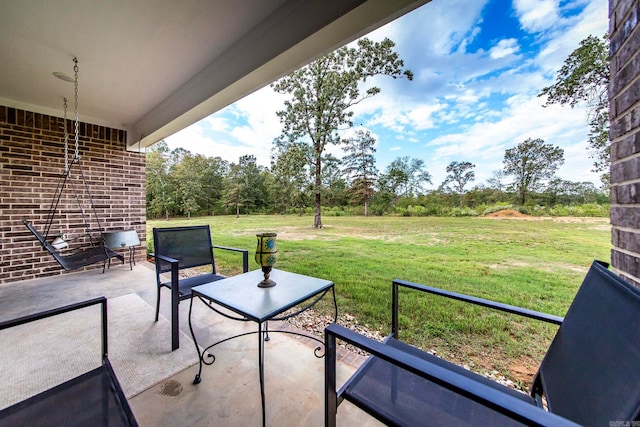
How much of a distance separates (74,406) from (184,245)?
1514 mm

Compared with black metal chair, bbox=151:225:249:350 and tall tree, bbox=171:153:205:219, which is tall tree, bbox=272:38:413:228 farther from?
black metal chair, bbox=151:225:249:350

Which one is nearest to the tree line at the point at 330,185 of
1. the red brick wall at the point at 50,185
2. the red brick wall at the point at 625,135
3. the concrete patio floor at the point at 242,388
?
the red brick wall at the point at 50,185

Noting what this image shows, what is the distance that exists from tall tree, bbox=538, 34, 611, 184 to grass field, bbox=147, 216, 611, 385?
86 cm

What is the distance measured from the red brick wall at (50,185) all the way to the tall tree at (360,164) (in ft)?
15.9

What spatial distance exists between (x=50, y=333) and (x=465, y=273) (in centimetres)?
430

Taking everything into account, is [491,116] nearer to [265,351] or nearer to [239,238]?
[265,351]

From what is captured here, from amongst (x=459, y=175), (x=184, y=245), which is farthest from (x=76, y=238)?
(x=459, y=175)

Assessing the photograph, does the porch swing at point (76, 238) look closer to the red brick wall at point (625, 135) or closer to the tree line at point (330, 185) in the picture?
the tree line at point (330, 185)

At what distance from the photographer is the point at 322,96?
651 cm

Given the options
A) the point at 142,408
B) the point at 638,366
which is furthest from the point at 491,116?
the point at 142,408

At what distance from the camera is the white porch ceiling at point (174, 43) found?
5.36 feet

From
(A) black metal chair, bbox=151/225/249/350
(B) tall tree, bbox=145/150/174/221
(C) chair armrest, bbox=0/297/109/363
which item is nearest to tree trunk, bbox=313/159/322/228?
(B) tall tree, bbox=145/150/174/221

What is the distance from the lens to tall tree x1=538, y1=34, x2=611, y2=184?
5.95 ft

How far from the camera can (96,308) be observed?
8.25 ft
